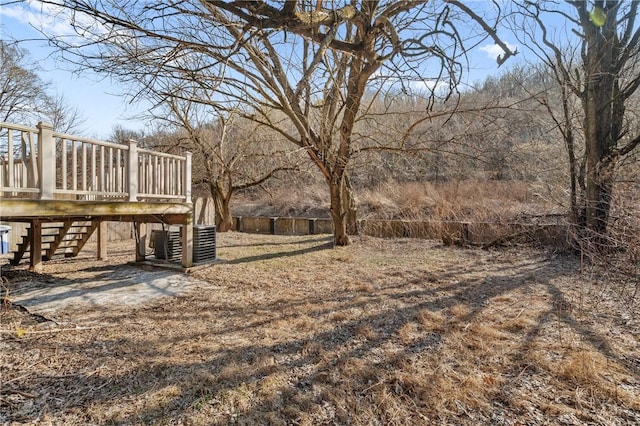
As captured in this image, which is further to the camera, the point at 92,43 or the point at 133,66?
the point at 133,66

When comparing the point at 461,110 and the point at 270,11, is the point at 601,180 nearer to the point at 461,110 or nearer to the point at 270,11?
the point at 461,110

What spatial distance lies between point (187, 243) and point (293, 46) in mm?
3689

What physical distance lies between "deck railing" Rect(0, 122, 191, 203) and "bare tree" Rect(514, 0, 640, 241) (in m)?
6.27

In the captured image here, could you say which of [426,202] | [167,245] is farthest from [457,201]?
[167,245]

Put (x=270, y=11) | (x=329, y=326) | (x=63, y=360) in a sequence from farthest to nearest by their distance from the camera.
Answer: (x=329, y=326) < (x=270, y=11) < (x=63, y=360)

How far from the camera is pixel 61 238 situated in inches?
254

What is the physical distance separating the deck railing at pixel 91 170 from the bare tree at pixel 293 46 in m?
0.98

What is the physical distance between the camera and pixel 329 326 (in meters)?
3.14

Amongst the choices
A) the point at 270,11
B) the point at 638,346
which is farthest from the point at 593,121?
the point at 270,11

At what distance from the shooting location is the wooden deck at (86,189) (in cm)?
362

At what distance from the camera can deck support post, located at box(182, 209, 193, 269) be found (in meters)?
5.68

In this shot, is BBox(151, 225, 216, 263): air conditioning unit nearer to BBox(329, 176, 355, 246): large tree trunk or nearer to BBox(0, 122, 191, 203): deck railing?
BBox(0, 122, 191, 203): deck railing

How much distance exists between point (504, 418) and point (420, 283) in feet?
9.34

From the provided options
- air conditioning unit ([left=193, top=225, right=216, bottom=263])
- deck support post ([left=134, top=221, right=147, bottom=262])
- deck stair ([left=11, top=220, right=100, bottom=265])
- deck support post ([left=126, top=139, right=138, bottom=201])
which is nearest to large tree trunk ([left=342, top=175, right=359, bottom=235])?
air conditioning unit ([left=193, top=225, right=216, bottom=263])
